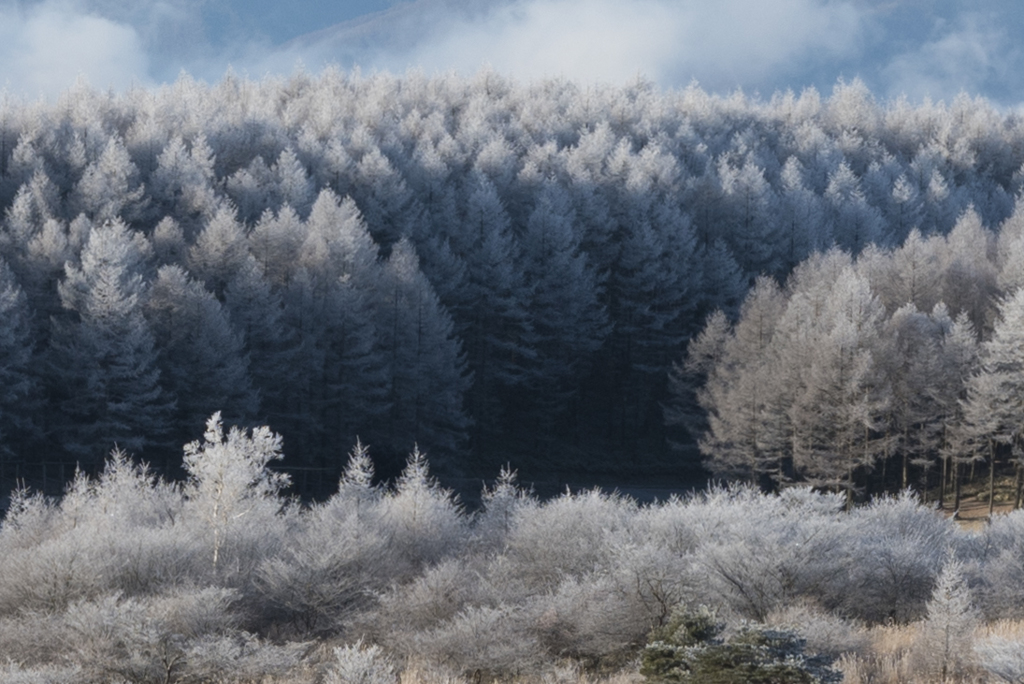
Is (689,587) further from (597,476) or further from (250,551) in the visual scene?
(597,476)

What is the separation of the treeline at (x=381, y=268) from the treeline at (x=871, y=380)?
→ 3610 mm

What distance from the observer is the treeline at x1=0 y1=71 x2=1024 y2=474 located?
41.7 metres

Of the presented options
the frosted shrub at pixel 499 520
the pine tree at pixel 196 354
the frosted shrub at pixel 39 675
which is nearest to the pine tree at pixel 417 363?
the pine tree at pixel 196 354

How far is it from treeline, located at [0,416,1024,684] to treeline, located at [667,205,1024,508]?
20.7 meters

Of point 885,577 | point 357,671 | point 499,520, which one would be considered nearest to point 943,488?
point 499,520

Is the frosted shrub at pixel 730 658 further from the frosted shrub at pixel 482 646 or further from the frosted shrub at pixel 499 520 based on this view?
the frosted shrub at pixel 499 520

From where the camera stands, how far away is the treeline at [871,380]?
4169cm

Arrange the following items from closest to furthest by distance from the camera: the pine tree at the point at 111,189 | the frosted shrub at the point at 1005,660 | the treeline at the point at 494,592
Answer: the frosted shrub at the point at 1005,660 < the treeline at the point at 494,592 < the pine tree at the point at 111,189

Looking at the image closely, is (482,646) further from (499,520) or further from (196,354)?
(196,354)

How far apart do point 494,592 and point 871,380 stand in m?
30.0

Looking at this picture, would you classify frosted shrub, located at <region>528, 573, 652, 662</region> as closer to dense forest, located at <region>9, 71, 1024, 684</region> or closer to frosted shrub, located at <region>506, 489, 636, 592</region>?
dense forest, located at <region>9, 71, 1024, 684</region>

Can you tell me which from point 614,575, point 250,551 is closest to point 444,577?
point 614,575

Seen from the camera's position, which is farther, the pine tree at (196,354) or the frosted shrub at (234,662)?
the pine tree at (196,354)

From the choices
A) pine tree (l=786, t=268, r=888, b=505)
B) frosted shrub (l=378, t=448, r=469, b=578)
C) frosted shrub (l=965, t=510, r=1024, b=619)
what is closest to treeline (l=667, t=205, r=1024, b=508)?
pine tree (l=786, t=268, r=888, b=505)
